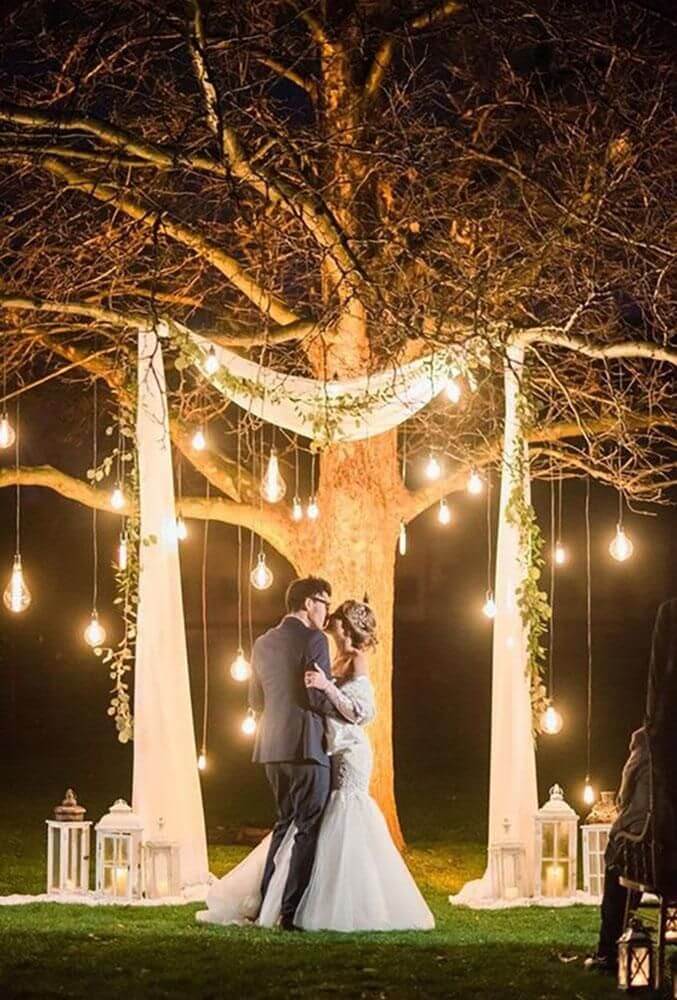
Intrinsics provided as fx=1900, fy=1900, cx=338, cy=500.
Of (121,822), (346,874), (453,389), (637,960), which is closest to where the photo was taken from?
(637,960)

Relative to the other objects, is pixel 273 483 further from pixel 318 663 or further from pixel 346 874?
pixel 346 874

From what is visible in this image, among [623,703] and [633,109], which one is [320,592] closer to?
[633,109]

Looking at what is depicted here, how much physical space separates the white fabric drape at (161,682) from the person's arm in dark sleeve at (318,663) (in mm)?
1642

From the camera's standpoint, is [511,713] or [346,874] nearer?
[346,874]

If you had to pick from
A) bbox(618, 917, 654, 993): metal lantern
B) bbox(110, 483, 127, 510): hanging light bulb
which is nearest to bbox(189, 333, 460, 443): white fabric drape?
bbox(110, 483, 127, 510): hanging light bulb

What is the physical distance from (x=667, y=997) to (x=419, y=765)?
15115 millimetres

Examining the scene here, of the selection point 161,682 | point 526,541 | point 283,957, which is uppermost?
point 526,541

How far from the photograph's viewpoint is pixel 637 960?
23.9 ft

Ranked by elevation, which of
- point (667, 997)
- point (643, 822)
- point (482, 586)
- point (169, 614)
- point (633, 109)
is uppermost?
point (633, 109)

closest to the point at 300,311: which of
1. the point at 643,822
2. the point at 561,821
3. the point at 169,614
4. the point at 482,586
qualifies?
the point at 169,614

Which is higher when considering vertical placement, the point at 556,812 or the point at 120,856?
the point at 556,812

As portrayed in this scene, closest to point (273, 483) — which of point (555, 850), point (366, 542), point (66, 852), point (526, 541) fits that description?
point (526, 541)

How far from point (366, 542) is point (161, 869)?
3.05 meters

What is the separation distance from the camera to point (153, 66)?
12836 millimetres
